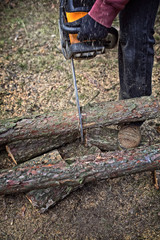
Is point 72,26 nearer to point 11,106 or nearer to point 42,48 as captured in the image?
point 11,106

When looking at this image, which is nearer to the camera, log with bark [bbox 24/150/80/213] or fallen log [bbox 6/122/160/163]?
log with bark [bbox 24/150/80/213]

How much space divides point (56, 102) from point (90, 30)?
4.05 ft

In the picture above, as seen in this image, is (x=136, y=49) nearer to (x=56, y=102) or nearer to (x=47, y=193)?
(x=56, y=102)

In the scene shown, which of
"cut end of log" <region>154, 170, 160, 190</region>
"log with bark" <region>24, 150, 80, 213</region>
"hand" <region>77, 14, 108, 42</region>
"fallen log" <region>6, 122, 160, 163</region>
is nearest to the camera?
"hand" <region>77, 14, 108, 42</region>

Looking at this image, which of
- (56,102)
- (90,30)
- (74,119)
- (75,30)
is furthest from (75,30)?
(56,102)

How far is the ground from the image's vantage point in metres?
1.65

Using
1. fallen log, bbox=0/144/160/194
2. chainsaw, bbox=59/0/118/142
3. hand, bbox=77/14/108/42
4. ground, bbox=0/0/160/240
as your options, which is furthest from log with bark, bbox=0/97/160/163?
hand, bbox=77/14/108/42

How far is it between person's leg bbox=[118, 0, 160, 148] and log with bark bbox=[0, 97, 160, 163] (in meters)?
0.14

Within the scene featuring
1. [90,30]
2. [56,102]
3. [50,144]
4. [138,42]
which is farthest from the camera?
[56,102]

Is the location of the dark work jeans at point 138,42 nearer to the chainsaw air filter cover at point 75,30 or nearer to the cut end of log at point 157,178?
the chainsaw air filter cover at point 75,30

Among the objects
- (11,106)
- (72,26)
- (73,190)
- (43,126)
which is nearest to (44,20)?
(11,106)

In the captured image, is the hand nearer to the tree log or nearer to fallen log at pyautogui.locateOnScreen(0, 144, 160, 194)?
the tree log

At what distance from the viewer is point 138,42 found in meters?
1.70

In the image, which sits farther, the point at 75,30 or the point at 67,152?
the point at 67,152
